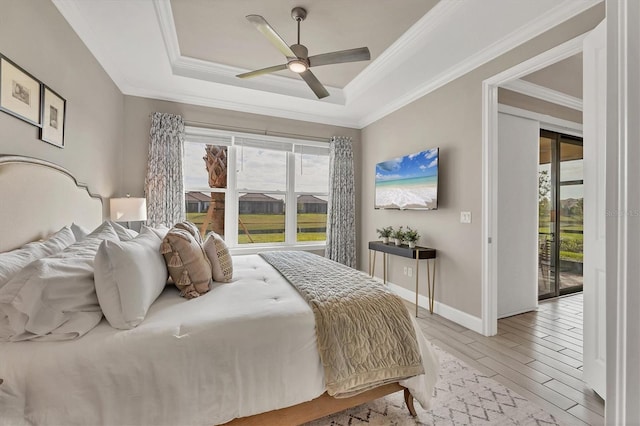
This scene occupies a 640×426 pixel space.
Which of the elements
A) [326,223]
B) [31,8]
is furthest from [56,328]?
[326,223]

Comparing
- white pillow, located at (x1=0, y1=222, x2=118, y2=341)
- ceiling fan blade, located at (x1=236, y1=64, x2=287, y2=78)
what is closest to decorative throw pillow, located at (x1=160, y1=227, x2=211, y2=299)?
white pillow, located at (x1=0, y1=222, x2=118, y2=341)

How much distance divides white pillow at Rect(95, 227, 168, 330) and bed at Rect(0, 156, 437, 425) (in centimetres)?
6

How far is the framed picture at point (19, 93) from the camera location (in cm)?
161

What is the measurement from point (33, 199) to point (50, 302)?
99cm

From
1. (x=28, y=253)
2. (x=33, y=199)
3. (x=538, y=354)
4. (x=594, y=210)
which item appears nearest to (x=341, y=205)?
(x=538, y=354)

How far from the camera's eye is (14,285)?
A: 1.11m

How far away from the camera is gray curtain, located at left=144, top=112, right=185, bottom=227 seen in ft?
12.2

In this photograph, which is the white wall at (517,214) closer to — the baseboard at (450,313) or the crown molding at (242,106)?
the baseboard at (450,313)

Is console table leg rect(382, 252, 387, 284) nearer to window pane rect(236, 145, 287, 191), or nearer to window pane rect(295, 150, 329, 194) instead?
window pane rect(295, 150, 329, 194)

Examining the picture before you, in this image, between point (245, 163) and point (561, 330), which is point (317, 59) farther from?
point (561, 330)

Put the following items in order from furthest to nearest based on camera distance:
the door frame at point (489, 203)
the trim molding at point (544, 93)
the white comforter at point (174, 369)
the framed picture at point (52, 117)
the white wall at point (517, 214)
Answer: the white wall at point (517, 214) → the trim molding at point (544, 93) → the door frame at point (489, 203) → the framed picture at point (52, 117) → the white comforter at point (174, 369)

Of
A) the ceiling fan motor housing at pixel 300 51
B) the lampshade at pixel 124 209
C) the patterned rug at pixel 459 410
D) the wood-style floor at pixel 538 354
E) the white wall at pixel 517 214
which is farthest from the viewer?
the white wall at pixel 517 214

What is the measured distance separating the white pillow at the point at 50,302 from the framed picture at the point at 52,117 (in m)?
1.23

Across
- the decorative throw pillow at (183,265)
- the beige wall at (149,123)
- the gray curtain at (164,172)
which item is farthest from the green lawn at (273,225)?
the decorative throw pillow at (183,265)
